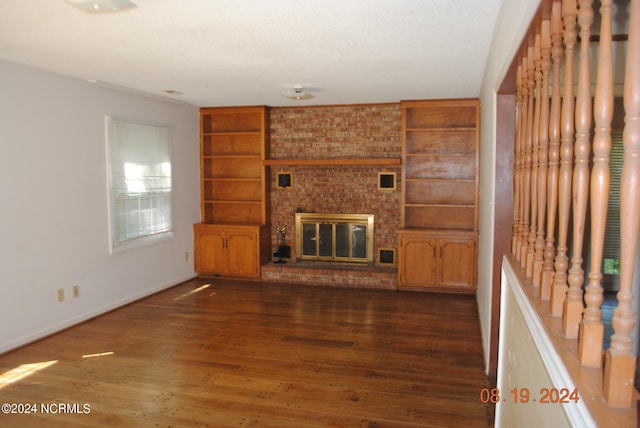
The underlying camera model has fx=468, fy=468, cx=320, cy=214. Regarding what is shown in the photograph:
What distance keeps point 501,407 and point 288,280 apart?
4.12 metres

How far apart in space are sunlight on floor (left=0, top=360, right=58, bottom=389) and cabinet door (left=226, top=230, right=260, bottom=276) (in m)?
3.01

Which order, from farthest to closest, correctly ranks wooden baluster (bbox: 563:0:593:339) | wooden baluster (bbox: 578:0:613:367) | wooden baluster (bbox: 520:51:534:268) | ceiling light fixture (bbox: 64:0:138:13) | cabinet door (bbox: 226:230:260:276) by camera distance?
cabinet door (bbox: 226:230:260:276) < ceiling light fixture (bbox: 64:0:138:13) < wooden baluster (bbox: 520:51:534:268) < wooden baluster (bbox: 563:0:593:339) < wooden baluster (bbox: 578:0:613:367)

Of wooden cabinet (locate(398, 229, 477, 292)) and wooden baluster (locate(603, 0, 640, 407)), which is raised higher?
wooden baluster (locate(603, 0, 640, 407))

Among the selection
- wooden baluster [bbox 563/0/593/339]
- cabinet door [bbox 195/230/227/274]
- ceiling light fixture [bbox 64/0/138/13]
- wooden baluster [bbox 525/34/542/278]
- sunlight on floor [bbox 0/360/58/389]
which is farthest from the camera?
cabinet door [bbox 195/230/227/274]

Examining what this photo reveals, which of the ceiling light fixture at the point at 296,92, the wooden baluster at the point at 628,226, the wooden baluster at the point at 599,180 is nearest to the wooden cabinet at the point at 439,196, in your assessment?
the ceiling light fixture at the point at 296,92

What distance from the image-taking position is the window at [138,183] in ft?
16.8

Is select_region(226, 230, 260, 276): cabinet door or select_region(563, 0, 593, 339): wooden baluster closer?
select_region(563, 0, 593, 339): wooden baluster

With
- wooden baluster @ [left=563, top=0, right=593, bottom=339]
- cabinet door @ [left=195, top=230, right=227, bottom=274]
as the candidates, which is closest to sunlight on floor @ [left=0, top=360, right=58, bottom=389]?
cabinet door @ [left=195, top=230, right=227, bottom=274]

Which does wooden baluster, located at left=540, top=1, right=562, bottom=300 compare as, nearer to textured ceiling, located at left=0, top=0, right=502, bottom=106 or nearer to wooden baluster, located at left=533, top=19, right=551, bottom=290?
wooden baluster, located at left=533, top=19, right=551, bottom=290

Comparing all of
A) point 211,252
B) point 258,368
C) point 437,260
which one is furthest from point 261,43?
point 211,252

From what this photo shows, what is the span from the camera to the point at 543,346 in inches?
53.3

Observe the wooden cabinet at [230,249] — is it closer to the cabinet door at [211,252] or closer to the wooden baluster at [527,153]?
the cabinet door at [211,252]

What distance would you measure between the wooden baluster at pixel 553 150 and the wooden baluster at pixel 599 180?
47cm

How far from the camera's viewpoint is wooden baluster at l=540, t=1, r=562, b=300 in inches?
60.4
